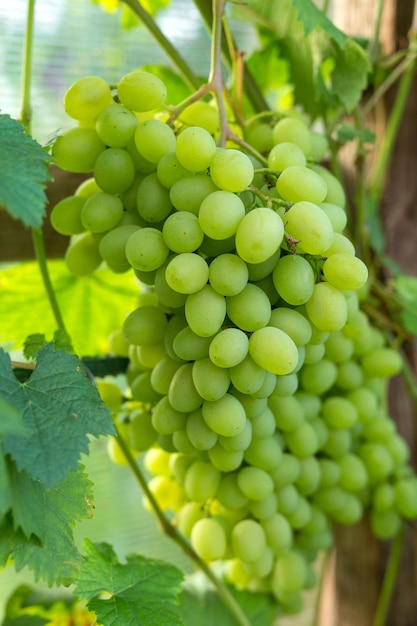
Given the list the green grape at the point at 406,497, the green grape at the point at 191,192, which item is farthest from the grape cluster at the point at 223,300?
the green grape at the point at 406,497

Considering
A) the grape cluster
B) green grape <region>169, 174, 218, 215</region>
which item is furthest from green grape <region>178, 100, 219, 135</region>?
green grape <region>169, 174, 218, 215</region>

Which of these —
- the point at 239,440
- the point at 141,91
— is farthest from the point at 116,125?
the point at 239,440

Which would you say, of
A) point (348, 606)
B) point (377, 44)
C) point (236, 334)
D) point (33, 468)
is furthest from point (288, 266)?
point (348, 606)

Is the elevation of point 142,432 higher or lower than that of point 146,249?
lower

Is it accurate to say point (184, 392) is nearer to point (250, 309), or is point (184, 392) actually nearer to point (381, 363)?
point (250, 309)

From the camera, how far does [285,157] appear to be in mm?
471

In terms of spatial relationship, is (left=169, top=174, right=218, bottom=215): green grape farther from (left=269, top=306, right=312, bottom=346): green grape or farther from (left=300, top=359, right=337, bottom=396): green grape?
(left=300, top=359, right=337, bottom=396): green grape

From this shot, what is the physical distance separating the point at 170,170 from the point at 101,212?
6 centimetres

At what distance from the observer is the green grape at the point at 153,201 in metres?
0.45

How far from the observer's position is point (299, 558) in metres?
0.66

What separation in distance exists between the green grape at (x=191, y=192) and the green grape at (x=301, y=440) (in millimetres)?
230

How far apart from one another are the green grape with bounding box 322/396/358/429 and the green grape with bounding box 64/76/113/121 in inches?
13.1

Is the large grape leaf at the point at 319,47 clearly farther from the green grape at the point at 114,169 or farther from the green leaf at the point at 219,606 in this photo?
the green leaf at the point at 219,606

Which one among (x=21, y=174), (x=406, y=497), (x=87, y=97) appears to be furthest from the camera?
(x=406, y=497)
